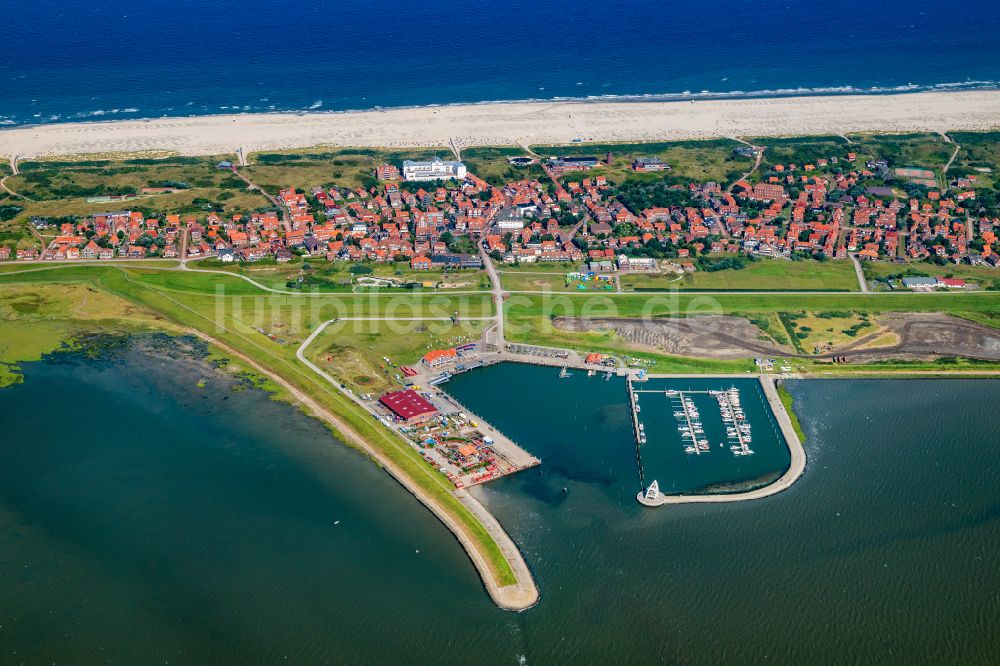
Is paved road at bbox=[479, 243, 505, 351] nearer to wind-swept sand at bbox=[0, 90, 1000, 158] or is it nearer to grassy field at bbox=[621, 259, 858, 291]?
grassy field at bbox=[621, 259, 858, 291]

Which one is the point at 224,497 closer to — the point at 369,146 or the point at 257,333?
the point at 257,333

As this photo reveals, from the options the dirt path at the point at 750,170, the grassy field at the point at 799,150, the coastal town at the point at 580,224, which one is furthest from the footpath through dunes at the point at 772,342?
the grassy field at the point at 799,150

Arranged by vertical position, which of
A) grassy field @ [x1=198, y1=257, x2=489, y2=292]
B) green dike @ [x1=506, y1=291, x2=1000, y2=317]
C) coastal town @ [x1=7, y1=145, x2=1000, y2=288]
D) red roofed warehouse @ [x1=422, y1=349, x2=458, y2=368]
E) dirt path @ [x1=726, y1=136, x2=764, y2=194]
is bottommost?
red roofed warehouse @ [x1=422, y1=349, x2=458, y2=368]

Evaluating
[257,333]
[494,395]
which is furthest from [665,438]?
[257,333]

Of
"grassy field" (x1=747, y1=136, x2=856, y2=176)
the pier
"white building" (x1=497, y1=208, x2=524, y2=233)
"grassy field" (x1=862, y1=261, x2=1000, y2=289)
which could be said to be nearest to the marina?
the pier

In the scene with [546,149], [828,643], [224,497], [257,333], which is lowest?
[828,643]

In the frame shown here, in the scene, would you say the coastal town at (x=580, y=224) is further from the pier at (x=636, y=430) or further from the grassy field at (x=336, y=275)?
the pier at (x=636, y=430)
